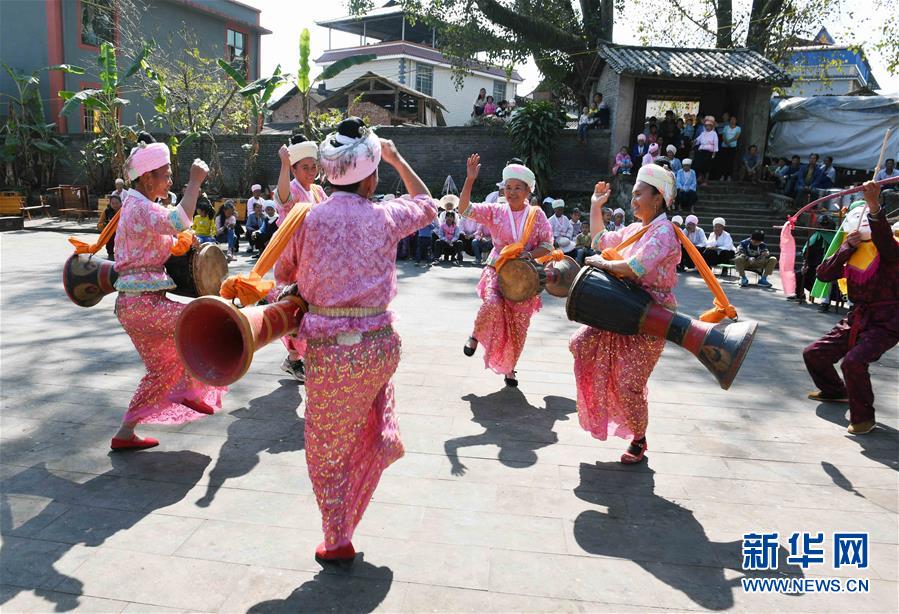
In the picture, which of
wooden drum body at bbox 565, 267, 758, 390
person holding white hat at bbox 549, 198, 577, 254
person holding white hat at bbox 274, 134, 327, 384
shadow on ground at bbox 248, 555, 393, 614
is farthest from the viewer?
person holding white hat at bbox 549, 198, 577, 254

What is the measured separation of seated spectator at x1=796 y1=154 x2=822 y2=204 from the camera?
640 inches

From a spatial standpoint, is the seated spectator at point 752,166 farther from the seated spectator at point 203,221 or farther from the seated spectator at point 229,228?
the seated spectator at point 203,221

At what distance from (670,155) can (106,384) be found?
47.8 feet

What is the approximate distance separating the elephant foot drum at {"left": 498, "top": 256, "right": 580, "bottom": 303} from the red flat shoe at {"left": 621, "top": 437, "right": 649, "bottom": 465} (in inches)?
47.5

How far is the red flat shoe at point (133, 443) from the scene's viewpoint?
411 centimetres

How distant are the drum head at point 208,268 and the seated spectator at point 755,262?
10.4m

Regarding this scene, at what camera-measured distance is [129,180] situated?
4.02m

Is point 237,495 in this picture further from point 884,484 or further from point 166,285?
point 884,484

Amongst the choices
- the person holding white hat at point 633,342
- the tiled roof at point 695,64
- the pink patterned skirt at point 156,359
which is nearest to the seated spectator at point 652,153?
the tiled roof at point 695,64

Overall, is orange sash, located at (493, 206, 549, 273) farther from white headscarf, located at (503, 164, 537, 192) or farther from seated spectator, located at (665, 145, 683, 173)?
seated spectator, located at (665, 145, 683, 173)

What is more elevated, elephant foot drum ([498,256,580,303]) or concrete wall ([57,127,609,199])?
concrete wall ([57,127,609,199])

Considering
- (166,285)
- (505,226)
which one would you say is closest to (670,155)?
(505,226)

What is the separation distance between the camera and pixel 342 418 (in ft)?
9.46

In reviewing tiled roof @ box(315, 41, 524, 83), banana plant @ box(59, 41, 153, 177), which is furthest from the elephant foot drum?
tiled roof @ box(315, 41, 524, 83)
